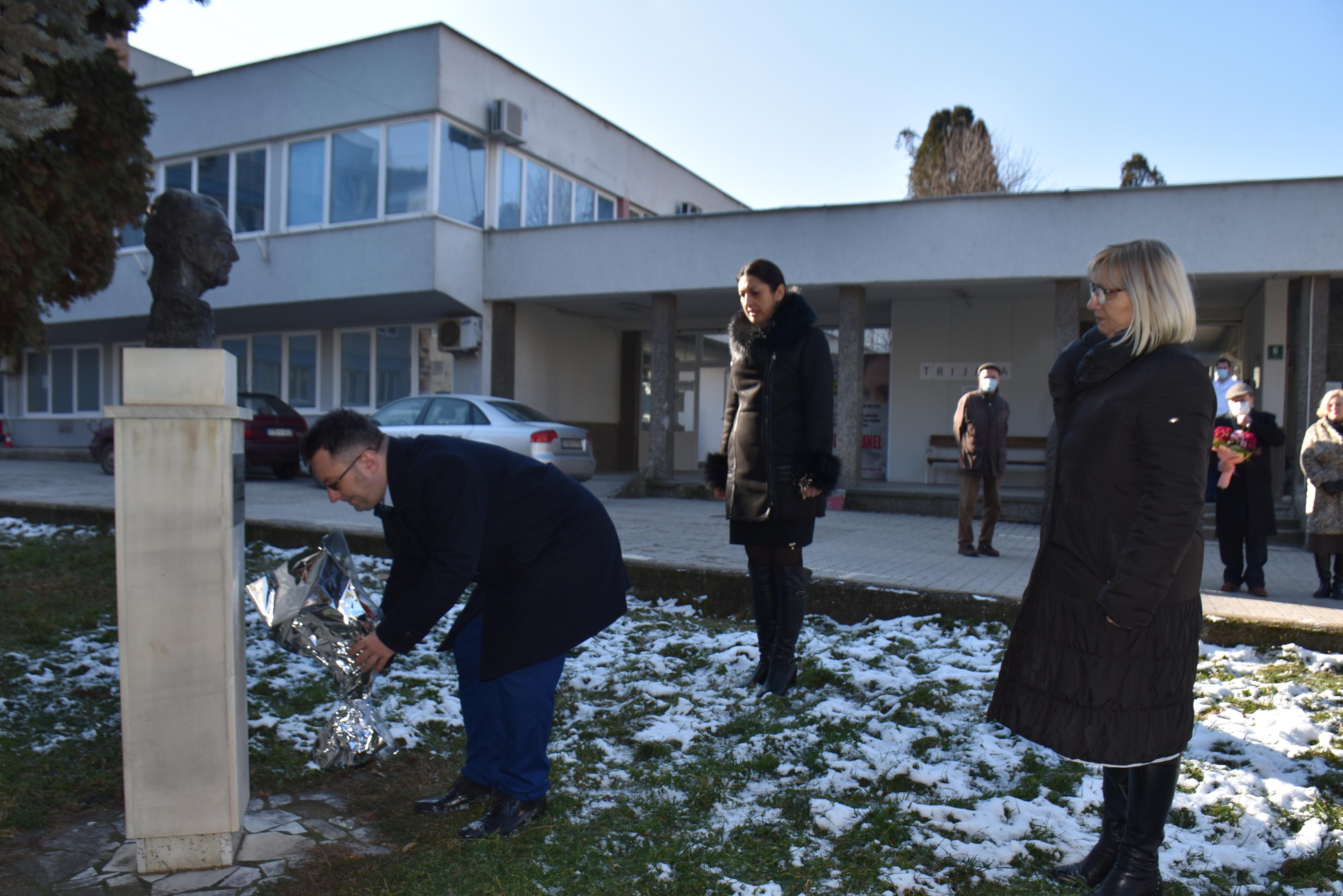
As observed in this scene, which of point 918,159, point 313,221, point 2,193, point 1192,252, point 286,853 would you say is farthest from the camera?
point 918,159

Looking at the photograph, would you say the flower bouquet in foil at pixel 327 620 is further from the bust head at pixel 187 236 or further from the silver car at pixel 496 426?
the silver car at pixel 496 426

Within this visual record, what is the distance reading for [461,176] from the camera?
15.8m

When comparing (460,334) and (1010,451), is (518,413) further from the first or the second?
(1010,451)

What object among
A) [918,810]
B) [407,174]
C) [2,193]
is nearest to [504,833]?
[918,810]

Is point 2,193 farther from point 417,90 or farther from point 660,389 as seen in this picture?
point 417,90

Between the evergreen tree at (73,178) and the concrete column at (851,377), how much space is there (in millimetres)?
9398

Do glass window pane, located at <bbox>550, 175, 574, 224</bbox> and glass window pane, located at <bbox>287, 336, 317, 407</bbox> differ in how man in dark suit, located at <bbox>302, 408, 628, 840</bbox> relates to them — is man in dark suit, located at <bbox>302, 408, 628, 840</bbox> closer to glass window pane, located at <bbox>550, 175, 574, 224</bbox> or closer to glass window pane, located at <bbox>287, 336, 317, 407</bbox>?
glass window pane, located at <bbox>550, 175, 574, 224</bbox>

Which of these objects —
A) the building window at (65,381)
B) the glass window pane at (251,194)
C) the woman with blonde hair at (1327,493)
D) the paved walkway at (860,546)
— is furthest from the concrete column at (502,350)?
the woman with blonde hair at (1327,493)

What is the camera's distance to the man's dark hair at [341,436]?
276cm

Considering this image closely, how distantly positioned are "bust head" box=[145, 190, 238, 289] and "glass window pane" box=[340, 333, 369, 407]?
1144cm

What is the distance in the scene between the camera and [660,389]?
1462 cm

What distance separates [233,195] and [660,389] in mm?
8989

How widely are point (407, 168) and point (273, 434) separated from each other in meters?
4.76

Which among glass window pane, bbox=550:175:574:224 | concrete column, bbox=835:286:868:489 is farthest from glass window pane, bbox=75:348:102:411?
concrete column, bbox=835:286:868:489
